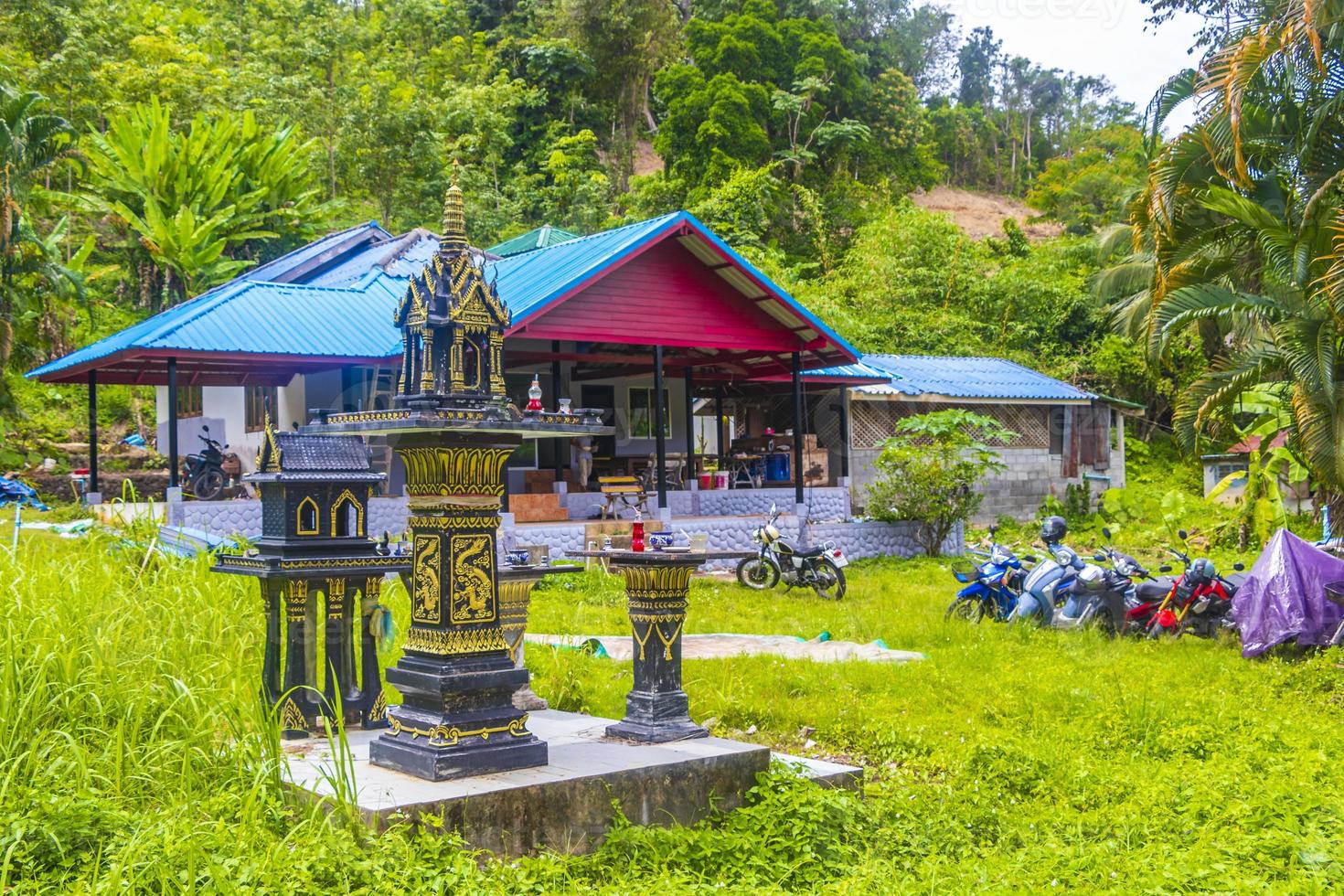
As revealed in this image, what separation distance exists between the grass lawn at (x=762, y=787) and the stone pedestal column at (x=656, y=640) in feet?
2.90

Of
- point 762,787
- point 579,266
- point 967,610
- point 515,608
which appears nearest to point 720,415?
point 579,266

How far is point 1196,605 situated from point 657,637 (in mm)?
7257

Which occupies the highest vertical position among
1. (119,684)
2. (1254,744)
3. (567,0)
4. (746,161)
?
(567,0)

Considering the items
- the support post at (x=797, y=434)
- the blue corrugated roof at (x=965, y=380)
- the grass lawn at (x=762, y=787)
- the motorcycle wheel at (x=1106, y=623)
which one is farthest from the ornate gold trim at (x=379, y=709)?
the blue corrugated roof at (x=965, y=380)

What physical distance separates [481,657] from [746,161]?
33905 millimetres

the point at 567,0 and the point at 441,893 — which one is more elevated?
the point at 567,0

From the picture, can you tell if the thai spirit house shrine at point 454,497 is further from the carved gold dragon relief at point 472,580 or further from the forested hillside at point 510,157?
the forested hillside at point 510,157

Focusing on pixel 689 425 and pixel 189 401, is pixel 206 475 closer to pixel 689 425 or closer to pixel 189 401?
pixel 189 401

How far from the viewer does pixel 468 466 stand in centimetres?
633

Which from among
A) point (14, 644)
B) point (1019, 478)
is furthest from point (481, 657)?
point (1019, 478)

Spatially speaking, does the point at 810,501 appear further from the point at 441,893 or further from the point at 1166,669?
the point at 441,893

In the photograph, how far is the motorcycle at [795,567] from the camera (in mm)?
15914

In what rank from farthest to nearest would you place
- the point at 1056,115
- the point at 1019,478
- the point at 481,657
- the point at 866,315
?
the point at 1056,115 < the point at 866,315 < the point at 1019,478 < the point at 481,657

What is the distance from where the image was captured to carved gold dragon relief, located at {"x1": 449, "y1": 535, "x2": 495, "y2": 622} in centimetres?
630
